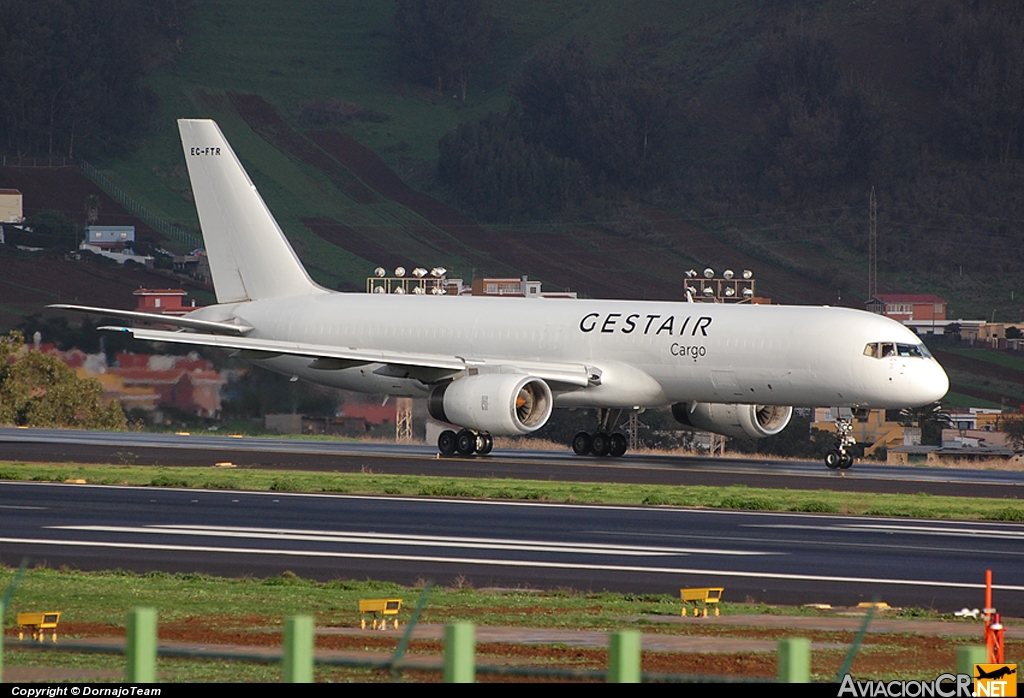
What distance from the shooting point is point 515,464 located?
4319 cm

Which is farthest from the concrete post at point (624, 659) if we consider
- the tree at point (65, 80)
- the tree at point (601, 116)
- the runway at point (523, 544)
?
the tree at point (601, 116)

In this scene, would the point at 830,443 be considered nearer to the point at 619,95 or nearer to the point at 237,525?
the point at 237,525

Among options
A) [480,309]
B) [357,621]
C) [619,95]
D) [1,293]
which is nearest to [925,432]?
[480,309]

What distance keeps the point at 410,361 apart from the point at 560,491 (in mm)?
12138

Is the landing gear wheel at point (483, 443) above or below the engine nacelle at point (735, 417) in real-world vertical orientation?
below

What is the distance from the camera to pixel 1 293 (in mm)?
124375

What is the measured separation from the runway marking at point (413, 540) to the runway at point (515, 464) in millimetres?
12282

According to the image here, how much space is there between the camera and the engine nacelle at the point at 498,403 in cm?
4331

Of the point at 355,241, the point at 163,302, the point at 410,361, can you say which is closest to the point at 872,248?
the point at 355,241

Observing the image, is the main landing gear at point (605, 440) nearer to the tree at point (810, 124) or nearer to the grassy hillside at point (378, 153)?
the grassy hillside at point (378, 153)

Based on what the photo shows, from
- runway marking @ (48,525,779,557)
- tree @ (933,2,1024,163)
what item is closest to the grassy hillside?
tree @ (933,2,1024,163)

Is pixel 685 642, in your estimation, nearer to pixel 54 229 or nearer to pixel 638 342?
pixel 638 342

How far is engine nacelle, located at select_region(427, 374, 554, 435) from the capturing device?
43.3 metres

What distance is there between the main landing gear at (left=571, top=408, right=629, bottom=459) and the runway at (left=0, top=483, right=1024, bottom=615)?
15.4 meters
